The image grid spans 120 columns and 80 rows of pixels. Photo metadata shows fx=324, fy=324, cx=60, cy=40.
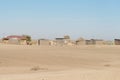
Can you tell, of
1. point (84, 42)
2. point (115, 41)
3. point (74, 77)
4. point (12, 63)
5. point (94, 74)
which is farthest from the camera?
point (115, 41)

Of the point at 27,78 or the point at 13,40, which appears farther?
the point at 13,40

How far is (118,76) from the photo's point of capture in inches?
526

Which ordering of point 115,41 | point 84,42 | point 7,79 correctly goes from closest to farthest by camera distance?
point 7,79 → point 84,42 → point 115,41

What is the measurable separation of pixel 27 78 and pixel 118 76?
150 inches

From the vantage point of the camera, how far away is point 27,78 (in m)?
12.2

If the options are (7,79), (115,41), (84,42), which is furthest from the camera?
(115,41)

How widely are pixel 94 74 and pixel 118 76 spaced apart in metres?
1.00

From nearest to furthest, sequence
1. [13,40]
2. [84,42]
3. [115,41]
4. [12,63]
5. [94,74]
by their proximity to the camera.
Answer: [94,74]
[12,63]
[13,40]
[84,42]
[115,41]

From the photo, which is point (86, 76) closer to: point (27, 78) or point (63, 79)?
point (63, 79)

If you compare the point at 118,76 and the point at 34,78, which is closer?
the point at 34,78

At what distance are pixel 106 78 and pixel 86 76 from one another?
796mm

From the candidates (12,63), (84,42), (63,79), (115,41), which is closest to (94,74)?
(63,79)

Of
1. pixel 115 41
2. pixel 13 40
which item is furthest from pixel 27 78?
pixel 115 41

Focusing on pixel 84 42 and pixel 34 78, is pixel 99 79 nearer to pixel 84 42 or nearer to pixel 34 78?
pixel 34 78
